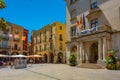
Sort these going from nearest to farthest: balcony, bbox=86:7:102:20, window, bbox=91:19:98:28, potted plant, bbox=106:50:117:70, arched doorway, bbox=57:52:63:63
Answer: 1. potted plant, bbox=106:50:117:70
2. balcony, bbox=86:7:102:20
3. window, bbox=91:19:98:28
4. arched doorway, bbox=57:52:63:63

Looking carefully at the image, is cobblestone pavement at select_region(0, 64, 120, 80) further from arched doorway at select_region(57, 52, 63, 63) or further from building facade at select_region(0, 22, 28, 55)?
building facade at select_region(0, 22, 28, 55)

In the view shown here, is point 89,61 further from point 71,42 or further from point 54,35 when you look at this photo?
point 54,35

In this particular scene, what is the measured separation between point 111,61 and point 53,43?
3930 cm

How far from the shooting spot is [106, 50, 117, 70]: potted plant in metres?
24.5

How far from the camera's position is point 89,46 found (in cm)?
3234

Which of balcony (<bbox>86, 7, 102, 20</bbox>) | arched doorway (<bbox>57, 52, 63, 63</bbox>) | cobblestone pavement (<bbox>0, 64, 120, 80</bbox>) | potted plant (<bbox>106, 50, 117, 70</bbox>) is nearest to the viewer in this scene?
cobblestone pavement (<bbox>0, 64, 120, 80</bbox>)

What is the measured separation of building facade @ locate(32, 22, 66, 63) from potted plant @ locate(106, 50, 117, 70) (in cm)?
3688

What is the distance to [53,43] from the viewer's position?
6316 centimetres

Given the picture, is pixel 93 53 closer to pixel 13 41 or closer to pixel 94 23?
pixel 94 23

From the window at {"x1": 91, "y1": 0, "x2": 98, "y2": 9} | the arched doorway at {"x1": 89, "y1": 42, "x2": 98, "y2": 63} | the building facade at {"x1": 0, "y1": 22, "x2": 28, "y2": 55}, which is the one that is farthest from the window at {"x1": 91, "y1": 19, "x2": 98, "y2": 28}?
the building facade at {"x1": 0, "y1": 22, "x2": 28, "y2": 55}

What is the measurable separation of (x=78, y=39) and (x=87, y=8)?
17.8 feet

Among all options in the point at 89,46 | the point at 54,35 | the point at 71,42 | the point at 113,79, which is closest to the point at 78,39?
the point at 89,46

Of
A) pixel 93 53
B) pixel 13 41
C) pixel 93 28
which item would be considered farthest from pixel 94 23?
pixel 13 41

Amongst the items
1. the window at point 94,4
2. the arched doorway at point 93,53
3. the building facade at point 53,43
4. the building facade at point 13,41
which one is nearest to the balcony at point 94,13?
the window at point 94,4
